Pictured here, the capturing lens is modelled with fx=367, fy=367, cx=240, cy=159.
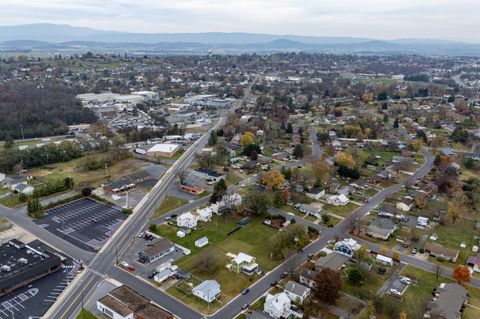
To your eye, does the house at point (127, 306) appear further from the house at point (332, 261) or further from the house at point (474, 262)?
the house at point (474, 262)

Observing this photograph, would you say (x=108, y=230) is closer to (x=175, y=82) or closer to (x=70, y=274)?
(x=70, y=274)

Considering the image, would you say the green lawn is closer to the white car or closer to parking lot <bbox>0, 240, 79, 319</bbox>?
parking lot <bbox>0, 240, 79, 319</bbox>

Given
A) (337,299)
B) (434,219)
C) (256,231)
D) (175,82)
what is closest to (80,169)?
(256,231)

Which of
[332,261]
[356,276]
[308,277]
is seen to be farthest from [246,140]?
[356,276]

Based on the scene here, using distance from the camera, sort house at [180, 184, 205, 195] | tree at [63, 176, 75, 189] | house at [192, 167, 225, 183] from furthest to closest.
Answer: house at [192, 167, 225, 183] < tree at [63, 176, 75, 189] < house at [180, 184, 205, 195]

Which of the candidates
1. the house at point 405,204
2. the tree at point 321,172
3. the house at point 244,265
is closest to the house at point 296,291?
the house at point 244,265

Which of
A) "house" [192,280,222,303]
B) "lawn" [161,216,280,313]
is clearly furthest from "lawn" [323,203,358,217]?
"house" [192,280,222,303]
